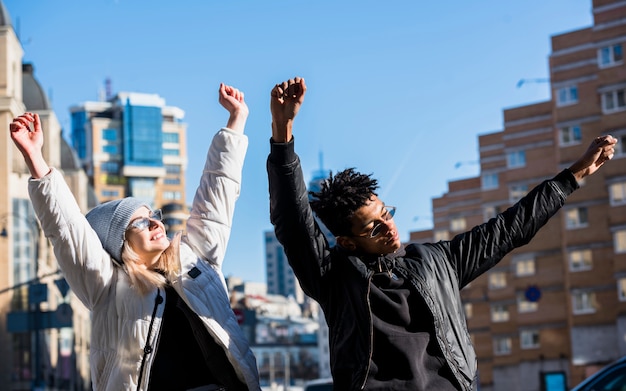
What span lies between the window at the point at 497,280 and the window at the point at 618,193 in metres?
25.8

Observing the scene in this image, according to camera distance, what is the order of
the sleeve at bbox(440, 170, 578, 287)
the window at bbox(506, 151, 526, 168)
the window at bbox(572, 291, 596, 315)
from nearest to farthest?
1. the sleeve at bbox(440, 170, 578, 287)
2. the window at bbox(572, 291, 596, 315)
3. the window at bbox(506, 151, 526, 168)

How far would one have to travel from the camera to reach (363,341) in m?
4.78

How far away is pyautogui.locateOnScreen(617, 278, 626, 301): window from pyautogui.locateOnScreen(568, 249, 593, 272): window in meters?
3.26

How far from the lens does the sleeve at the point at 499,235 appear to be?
5.16 metres

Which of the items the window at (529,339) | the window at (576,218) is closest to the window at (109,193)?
the window at (529,339)

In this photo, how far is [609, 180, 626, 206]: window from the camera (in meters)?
65.8

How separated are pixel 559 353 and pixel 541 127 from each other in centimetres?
1755

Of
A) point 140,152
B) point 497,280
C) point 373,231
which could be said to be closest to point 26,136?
point 373,231

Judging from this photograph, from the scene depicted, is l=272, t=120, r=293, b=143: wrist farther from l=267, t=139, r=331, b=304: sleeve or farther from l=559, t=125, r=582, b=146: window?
l=559, t=125, r=582, b=146: window

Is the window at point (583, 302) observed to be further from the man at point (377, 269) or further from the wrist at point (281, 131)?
the wrist at point (281, 131)

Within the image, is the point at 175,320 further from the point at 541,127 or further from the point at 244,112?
the point at 541,127

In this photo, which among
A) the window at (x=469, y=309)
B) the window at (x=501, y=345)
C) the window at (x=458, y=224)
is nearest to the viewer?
the window at (x=501, y=345)

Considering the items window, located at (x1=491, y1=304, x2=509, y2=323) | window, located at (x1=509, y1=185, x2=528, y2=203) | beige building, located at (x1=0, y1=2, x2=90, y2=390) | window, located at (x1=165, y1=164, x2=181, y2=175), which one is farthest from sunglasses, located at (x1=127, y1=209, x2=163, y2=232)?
window, located at (x1=165, y1=164, x2=181, y2=175)

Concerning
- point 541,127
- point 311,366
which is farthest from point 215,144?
point 311,366
